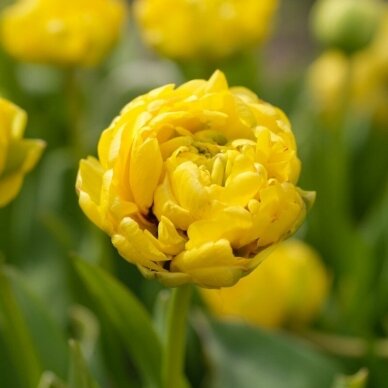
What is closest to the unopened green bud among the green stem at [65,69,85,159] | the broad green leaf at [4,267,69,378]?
the green stem at [65,69,85,159]

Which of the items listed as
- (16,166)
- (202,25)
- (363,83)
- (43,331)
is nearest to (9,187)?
(16,166)

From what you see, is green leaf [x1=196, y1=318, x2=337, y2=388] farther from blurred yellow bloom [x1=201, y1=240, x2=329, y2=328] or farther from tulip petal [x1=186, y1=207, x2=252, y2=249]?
tulip petal [x1=186, y1=207, x2=252, y2=249]

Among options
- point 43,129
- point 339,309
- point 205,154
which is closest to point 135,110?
point 205,154

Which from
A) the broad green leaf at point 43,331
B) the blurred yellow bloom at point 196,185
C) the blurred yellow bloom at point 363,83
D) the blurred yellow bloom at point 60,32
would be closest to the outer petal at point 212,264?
the blurred yellow bloom at point 196,185

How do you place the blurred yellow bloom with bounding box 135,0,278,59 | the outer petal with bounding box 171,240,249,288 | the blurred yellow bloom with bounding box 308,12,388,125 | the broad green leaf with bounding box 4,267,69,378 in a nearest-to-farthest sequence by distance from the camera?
1. the outer petal with bounding box 171,240,249,288
2. the broad green leaf with bounding box 4,267,69,378
3. the blurred yellow bloom with bounding box 135,0,278,59
4. the blurred yellow bloom with bounding box 308,12,388,125

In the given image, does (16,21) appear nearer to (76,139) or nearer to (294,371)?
(76,139)

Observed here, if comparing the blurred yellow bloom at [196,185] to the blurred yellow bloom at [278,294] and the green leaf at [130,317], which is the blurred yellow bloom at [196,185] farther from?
the blurred yellow bloom at [278,294]
